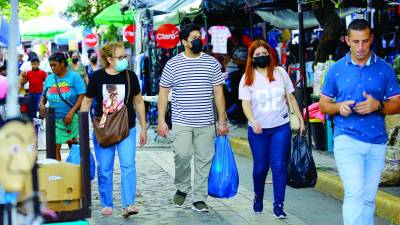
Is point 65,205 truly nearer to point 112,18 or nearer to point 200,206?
point 200,206

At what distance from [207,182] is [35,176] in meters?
5.10

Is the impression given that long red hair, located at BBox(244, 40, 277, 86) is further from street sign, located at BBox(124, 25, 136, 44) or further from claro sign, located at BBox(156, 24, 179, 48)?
street sign, located at BBox(124, 25, 136, 44)

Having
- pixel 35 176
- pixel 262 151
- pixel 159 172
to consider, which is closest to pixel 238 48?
pixel 159 172

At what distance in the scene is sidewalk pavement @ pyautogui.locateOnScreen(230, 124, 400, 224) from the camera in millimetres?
8744

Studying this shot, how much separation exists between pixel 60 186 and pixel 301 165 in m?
3.89

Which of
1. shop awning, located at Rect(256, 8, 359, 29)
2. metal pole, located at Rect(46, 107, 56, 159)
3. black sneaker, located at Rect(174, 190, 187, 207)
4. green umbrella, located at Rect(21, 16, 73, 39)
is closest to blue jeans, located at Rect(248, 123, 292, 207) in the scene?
black sneaker, located at Rect(174, 190, 187, 207)

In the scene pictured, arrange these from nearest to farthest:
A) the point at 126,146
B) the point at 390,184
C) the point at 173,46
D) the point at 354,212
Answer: the point at 354,212 → the point at 126,146 → the point at 390,184 → the point at 173,46

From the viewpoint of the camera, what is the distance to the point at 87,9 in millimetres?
32156

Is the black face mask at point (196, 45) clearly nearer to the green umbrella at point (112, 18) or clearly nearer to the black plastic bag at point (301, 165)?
the black plastic bag at point (301, 165)

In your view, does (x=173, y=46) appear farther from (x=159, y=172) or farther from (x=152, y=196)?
(x=152, y=196)

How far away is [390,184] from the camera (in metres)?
10.1

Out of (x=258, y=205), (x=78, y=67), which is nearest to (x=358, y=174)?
(x=258, y=205)

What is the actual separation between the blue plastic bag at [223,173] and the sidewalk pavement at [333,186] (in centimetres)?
148

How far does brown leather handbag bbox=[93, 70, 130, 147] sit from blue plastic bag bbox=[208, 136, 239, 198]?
3.27 ft
